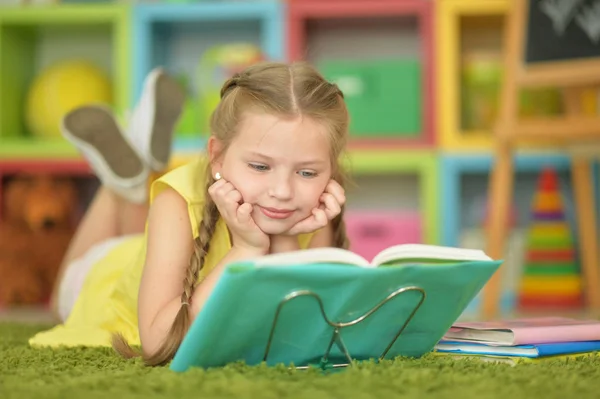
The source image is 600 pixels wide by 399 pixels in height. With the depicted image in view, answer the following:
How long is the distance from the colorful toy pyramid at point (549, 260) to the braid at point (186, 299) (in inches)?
64.9

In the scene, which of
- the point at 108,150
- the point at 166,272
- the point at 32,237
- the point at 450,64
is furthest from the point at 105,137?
the point at 450,64

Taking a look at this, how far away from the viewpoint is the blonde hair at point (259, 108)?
110 centimetres

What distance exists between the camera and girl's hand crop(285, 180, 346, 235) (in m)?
1.15

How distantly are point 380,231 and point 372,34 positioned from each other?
76cm

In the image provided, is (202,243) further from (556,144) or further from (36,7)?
(36,7)

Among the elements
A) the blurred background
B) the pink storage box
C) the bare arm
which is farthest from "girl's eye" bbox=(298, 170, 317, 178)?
the pink storage box

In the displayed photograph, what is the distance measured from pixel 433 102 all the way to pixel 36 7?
1.32 m

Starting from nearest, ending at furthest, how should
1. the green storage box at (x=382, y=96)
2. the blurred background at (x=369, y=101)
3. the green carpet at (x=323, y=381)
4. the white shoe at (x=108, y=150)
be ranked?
the green carpet at (x=323, y=381) < the white shoe at (x=108, y=150) < the blurred background at (x=369, y=101) < the green storage box at (x=382, y=96)

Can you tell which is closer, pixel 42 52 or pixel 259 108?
pixel 259 108

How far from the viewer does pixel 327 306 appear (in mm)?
980

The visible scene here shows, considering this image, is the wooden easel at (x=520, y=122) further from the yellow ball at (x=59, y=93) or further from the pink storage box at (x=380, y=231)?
the yellow ball at (x=59, y=93)

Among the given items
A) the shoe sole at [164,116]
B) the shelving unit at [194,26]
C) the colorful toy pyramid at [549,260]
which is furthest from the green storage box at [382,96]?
the shoe sole at [164,116]

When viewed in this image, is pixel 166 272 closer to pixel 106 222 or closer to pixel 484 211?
pixel 106 222

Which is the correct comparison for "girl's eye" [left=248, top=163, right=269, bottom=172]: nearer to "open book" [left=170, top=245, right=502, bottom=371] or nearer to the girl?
the girl
